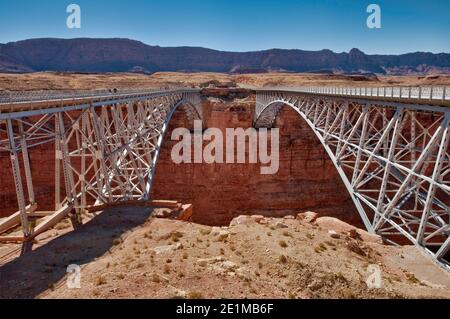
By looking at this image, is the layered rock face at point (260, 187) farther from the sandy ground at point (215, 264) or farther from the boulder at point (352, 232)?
the sandy ground at point (215, 264)

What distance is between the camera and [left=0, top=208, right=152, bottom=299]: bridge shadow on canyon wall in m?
10.9

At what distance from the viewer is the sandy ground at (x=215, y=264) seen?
1016 cm

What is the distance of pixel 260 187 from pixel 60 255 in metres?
35.9

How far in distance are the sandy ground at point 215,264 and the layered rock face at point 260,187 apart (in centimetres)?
2972

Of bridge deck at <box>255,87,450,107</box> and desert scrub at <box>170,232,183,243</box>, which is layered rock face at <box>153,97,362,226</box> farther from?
desert scrub at <box>170,232,183,243</box>

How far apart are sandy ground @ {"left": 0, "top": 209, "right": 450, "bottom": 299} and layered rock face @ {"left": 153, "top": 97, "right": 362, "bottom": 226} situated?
2972cm

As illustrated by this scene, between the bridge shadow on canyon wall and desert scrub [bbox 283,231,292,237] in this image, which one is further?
desert scrub [bbox 283,231,292,237]

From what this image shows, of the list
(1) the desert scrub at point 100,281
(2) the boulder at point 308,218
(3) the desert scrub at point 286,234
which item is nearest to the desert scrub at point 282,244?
(3) the desert scrub at point 286,234

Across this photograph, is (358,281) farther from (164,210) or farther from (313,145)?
(313,145)

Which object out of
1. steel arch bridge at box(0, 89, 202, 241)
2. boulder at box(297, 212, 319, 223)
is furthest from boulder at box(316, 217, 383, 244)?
steel arch bridge at box(0, 89, 202, 241)

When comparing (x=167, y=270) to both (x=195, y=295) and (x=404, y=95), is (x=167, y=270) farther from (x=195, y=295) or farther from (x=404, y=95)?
(x=404, y=95)

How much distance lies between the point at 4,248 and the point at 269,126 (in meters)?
42.5

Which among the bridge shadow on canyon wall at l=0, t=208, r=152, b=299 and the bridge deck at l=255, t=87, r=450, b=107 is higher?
the bridge deck at l=255, t=87, r=450, b=107

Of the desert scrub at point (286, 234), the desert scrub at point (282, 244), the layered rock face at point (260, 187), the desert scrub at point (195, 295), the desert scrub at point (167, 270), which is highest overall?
the desert scrub at point (195, 295)
